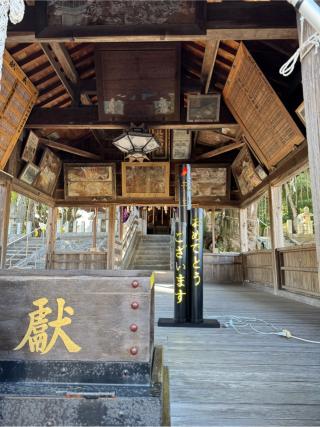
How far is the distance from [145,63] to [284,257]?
180 inches

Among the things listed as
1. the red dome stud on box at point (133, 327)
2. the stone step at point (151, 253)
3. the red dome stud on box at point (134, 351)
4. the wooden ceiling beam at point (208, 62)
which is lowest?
the red dome stud on box at point (134, 351)

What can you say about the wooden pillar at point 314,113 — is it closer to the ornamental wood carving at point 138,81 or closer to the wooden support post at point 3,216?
the ornamental wood carving at point 138,81

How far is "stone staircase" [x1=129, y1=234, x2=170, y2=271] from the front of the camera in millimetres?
10516

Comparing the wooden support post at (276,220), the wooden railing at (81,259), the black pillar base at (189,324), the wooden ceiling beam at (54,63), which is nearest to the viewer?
the black pillar base at (189,324)

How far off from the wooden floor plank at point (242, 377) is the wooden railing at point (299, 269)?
153cm

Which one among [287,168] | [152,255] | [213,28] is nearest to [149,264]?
[152,255]

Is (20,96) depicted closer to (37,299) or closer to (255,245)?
(37,299)

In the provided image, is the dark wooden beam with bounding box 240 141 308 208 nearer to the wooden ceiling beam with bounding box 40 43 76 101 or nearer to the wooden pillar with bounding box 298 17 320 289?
the wooden pillar with bounding box 298 17 320 289

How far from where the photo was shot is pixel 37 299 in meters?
1.06

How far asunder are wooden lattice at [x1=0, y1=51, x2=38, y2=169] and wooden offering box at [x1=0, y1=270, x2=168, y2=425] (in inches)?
165

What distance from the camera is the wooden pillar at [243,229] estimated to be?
8.55 m

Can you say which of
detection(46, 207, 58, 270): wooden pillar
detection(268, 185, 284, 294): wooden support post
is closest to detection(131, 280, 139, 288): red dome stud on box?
detection(268, 185, 284, 294): wooden support post

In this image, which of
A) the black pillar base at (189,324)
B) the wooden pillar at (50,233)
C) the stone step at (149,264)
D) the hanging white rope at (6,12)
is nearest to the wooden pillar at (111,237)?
the wooden pillar at (50,233)

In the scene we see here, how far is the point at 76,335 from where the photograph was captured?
105 centimetres
